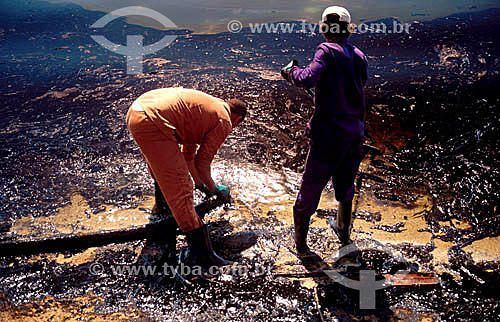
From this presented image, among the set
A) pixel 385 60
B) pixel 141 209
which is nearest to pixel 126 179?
pixel 141 209

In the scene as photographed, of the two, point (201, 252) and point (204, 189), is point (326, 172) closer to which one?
point (201, 252)

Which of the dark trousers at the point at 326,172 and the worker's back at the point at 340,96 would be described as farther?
the dark trousers at the point at 326,172

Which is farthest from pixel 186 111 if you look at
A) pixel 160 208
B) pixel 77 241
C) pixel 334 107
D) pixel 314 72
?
pixel 77 241

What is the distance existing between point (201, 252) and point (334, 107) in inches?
58.5

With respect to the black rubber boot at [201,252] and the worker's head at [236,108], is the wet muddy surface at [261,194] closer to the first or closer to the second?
the black rubber boot at [201,252]

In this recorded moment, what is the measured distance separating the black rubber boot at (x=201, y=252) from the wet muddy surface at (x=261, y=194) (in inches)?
5.6

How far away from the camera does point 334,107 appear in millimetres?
2375

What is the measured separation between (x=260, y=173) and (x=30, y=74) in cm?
633

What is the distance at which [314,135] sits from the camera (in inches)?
98.3

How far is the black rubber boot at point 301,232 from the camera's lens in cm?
271

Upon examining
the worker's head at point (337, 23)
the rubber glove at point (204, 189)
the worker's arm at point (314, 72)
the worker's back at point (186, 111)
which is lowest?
the rubber glove at point (204, 189)

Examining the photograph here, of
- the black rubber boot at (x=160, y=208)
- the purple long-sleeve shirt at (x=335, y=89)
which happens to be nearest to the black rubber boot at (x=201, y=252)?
the black rubber boot at (x=160, y=208)

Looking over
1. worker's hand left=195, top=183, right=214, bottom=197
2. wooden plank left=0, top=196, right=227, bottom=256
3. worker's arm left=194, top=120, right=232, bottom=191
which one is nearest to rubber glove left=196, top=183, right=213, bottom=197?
A: worker's hand left=195, top=183, right=214, bottom=197

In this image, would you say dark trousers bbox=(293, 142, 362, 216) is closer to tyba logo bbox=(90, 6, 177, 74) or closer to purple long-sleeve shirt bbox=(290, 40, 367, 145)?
purple long-sleeve shirt bbox=(290, 40, 367, 145)
